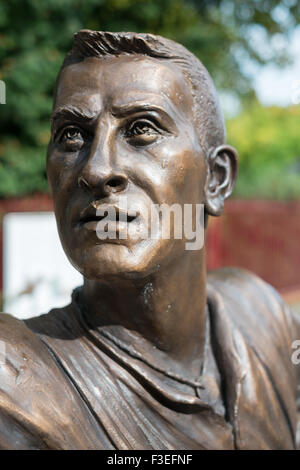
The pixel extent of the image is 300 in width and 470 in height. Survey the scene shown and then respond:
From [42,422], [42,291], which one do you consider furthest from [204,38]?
[42,422]

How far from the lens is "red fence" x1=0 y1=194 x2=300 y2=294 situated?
10.1 meters

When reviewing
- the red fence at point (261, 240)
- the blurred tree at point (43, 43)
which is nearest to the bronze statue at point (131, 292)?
the blurred tree at point (43, 43)

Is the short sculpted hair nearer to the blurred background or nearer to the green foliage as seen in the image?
the blurred background

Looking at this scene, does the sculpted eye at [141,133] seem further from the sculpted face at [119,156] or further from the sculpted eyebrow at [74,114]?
the sculpted eyebrow at [74,114]

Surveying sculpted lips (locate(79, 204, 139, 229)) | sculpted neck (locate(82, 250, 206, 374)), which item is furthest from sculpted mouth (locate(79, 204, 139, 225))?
sculpted neck (locate(82, 250, 206, 374))

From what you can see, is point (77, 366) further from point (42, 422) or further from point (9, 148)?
point (9, 148)

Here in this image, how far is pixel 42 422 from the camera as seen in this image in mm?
1498

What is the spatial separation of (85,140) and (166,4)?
6.45 metres

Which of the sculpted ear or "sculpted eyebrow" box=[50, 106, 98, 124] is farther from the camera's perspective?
the sculpted ear

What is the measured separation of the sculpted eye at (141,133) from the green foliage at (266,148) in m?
12.5

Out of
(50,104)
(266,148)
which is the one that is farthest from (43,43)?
(266,148)

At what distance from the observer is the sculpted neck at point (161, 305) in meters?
1.83

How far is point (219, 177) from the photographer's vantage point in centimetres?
204

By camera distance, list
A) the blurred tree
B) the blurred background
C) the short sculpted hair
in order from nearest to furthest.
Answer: the short sculpted hair → the blurred background → the blurred tree
